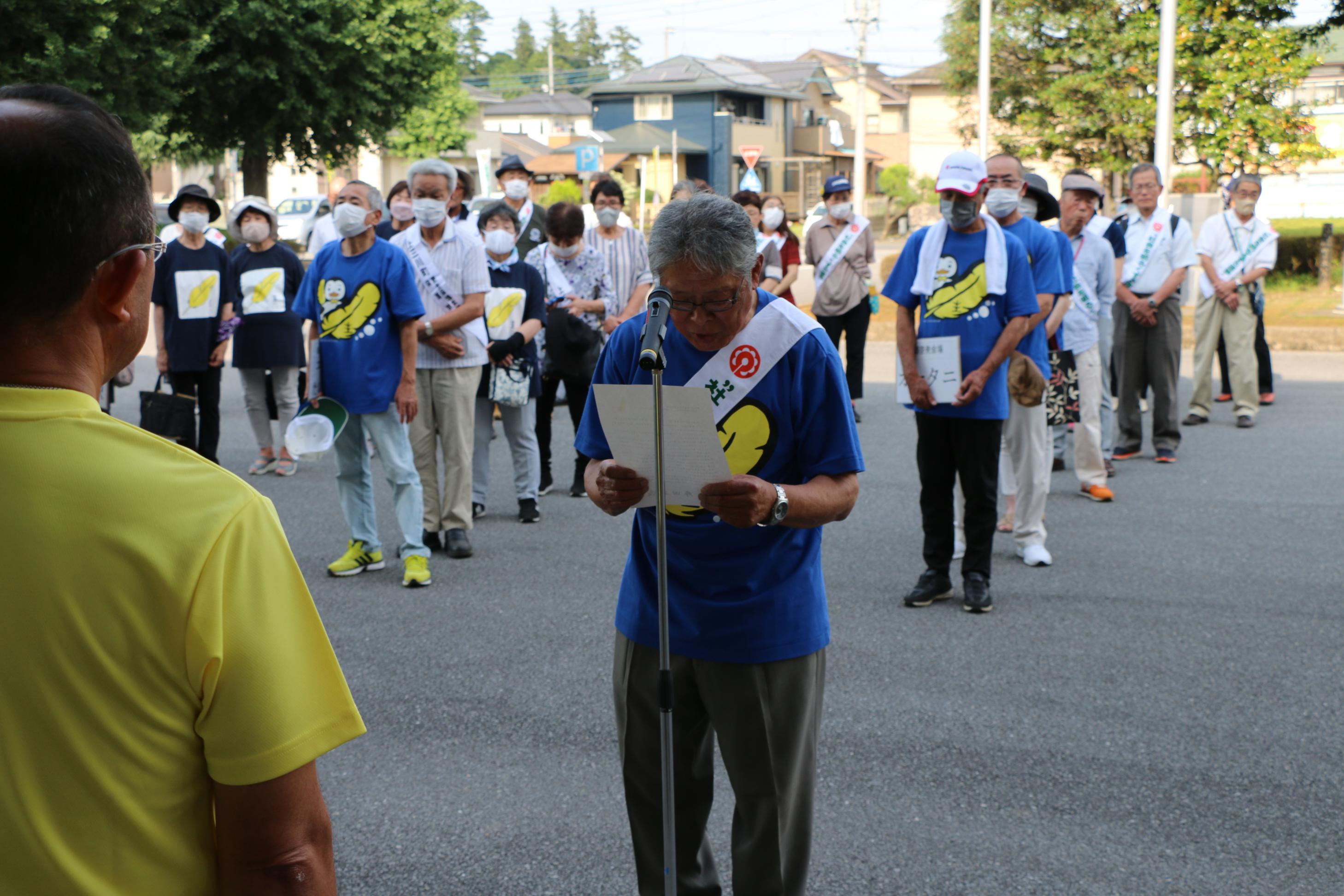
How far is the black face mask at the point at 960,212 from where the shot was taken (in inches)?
229

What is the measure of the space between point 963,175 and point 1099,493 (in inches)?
131

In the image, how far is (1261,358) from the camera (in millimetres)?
11609

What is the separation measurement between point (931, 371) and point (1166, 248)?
15.5ft

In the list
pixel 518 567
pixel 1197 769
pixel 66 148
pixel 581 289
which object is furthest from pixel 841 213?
pixel 66 148

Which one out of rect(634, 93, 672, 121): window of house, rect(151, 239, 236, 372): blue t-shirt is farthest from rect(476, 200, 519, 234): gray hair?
rect(634, 93, 672, 121): window of house

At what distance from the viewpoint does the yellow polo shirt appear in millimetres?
1284

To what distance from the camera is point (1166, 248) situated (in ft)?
31.5

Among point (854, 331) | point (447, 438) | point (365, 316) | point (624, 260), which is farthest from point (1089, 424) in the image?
point (365, 316)

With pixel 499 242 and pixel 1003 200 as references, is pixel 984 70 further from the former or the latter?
pixel 499 242

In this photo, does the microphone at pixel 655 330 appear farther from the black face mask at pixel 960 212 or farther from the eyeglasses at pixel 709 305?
the black face mask at pixel 960 212

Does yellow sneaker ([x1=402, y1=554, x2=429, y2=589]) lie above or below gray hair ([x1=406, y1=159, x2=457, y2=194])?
below

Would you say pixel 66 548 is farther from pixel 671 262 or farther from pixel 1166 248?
pixel 1166 248

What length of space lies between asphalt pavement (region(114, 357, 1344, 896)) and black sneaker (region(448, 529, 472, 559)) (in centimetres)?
6

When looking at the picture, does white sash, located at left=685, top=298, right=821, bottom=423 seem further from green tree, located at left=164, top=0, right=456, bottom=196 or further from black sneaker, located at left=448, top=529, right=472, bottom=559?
green tree, located at left=164, top=0, right=456, bottom=196
